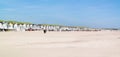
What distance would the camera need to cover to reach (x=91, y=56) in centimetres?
845

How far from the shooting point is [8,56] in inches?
320

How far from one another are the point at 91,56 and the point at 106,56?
0.51 m

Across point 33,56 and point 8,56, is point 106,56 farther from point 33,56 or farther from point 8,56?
point 8,56

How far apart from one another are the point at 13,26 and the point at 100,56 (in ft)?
209

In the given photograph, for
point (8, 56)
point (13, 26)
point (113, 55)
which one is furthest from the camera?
point (13, 26)

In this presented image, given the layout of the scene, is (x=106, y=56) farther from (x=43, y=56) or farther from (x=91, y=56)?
(x=43, y=56)

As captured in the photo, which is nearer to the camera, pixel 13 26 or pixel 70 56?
pixel 70 56

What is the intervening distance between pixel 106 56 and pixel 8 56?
3.22m

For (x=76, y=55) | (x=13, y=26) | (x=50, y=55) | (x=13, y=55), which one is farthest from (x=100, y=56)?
(x=13, y=26)

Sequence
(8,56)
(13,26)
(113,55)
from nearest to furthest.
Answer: (8,56) → (113,55) → (13,26)

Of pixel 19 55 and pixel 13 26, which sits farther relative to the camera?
pixel 13 26

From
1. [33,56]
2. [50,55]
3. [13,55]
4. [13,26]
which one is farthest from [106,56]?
[13,26]

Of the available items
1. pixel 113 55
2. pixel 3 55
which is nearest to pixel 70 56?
pixel 113 55

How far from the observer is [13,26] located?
7044 centimetres
